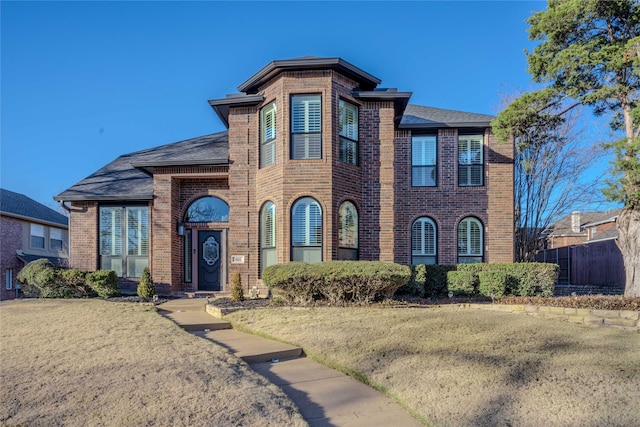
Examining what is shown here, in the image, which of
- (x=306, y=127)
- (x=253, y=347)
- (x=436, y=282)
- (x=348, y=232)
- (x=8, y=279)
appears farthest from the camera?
(x=8, y=279)

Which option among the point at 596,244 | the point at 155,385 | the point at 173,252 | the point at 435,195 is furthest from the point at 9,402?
the point at 596,244

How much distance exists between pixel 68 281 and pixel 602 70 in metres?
14.3

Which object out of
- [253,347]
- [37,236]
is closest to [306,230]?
[253,347]

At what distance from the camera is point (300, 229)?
10914 mm

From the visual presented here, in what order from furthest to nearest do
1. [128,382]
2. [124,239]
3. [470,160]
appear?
[124,239] < [470,160] < [128,382]

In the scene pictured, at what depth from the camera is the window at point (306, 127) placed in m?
11.0

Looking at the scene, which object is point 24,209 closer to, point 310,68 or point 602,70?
point 310,68

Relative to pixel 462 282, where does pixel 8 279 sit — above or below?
below

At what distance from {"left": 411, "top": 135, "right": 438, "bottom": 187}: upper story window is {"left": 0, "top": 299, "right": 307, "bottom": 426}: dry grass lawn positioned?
8.67m

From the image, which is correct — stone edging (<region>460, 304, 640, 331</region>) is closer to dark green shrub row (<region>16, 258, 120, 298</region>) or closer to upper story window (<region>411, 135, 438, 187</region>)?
upper story window (<region>411, 135, 438, 187</region>)

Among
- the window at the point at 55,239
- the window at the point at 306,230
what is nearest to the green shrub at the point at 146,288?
the window at the point at 306,230

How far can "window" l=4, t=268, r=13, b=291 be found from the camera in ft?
58.7

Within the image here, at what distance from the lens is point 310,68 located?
10.9 m

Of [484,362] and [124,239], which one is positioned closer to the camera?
[484,362]
